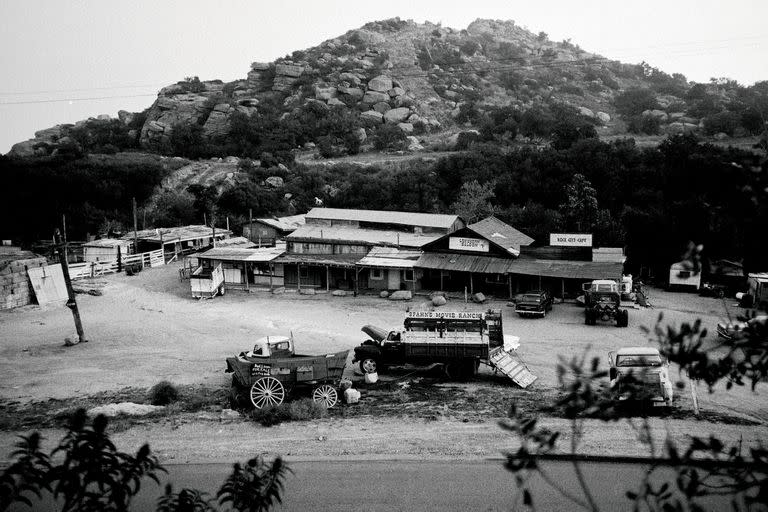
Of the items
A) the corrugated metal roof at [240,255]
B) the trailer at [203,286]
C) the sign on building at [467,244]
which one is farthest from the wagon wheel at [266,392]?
the sign on building at [467,244]

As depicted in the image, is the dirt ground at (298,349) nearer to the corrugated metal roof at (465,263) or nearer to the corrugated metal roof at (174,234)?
the corrugated metal roof at (465,263)

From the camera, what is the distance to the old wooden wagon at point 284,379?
736 inches

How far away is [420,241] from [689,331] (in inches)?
1447

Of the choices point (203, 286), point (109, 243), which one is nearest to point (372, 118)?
point (109, 243)

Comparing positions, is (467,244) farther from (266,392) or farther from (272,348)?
(266,392)

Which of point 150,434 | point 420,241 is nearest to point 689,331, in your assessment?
point 150,434

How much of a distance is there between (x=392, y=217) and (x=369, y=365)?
82.0ft

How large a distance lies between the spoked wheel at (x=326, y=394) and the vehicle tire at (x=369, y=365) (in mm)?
2641

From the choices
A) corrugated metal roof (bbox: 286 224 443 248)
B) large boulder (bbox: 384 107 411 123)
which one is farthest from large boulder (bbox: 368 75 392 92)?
corrugated metal roof (bbox: 286 224 443 248)

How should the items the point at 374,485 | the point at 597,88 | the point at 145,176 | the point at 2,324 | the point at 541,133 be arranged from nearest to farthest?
the point at 374,485 → the point at 2,324 → the point at 145,176 → the point at 541,133 → the point at 597,88

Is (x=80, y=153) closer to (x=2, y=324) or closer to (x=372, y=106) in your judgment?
(x=372, y=106)

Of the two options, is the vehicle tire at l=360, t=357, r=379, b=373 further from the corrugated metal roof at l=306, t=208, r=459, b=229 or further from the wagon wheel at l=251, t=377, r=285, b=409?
the corrugated metal roof at l=306, t=208, r=459, b=229

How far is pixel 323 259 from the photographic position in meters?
39.0

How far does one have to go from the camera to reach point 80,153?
81.9 metres
